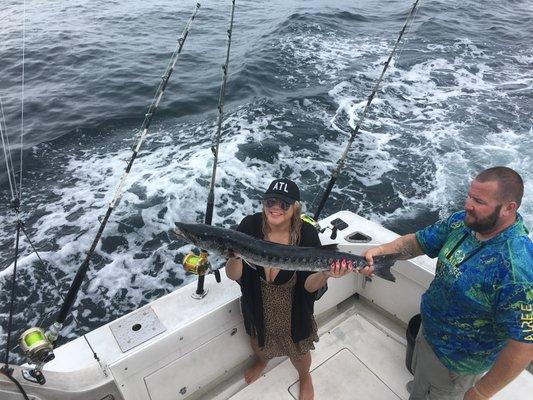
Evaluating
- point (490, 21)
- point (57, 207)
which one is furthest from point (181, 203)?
point (490, 21)

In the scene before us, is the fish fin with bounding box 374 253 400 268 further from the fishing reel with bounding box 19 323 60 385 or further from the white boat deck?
the fishing reel with bounding box 19 323 60 385

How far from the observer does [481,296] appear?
7.16 feet

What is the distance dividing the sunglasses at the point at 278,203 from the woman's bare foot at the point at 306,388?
1.89m

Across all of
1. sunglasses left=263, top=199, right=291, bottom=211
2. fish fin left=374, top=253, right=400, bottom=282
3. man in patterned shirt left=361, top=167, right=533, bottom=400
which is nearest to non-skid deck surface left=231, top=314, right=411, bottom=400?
man in patterned shirt left=361, top=167, right=533, bottom=400

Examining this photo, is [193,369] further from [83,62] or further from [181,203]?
[83,62]

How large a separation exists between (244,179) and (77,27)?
1505 cm

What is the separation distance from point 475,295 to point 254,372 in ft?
7.58

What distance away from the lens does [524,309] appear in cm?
195

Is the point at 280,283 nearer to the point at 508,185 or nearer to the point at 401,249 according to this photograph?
the point at 401,249

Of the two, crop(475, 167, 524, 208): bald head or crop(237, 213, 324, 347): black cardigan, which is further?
crop(237, 213, 324, 347): black cardigan

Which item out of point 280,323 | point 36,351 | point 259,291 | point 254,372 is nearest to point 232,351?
point 254,372

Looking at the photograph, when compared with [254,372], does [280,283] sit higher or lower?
higher

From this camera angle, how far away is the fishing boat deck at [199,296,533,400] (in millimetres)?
3582

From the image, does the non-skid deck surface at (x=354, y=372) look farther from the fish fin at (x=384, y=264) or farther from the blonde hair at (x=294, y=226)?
the blonde hair at (x=294, y=226)
